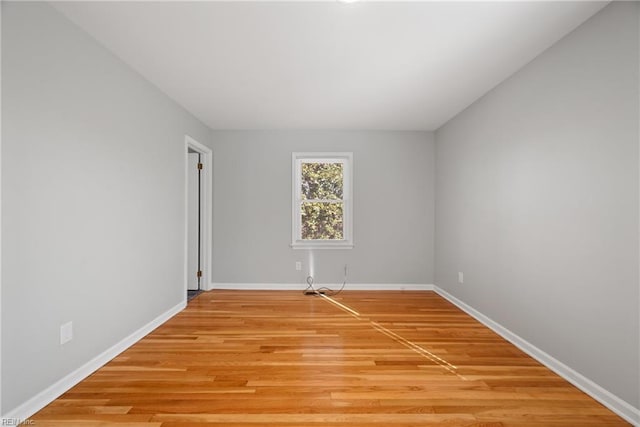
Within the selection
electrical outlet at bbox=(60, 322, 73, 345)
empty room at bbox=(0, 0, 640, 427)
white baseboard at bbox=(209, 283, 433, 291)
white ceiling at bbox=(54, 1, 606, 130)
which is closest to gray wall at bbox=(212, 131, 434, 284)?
white baseboard at bbox=(209, 283, 433, 291)

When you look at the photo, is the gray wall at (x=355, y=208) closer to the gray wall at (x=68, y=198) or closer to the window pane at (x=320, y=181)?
the window pane at (x=320, y=181)

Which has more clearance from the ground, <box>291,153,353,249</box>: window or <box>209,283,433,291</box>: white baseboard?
<box>291,153,353,249</box>: window

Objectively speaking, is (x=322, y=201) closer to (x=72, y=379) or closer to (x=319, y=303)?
(x=319, y=303)

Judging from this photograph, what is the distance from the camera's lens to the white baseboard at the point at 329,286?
4.59m

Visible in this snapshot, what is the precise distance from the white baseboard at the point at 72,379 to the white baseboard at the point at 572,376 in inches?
132

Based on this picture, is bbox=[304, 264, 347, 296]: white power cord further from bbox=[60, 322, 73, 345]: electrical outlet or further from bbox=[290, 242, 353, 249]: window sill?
bbox=[60, 322, 73, 345]: electrical outlet

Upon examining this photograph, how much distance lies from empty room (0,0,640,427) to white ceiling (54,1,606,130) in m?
0.02

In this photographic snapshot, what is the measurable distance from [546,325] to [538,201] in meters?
0.96

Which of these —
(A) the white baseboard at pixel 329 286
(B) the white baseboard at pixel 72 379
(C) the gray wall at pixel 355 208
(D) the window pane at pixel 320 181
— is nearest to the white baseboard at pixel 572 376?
(A) the white baseboard at pixel 329 286

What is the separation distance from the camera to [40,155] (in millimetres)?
1756

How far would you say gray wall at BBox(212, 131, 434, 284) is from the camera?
4590mm

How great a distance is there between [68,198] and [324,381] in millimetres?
2096

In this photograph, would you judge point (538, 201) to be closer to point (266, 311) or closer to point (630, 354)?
point (630, 354)

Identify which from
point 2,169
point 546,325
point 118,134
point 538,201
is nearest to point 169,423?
point 2,169
